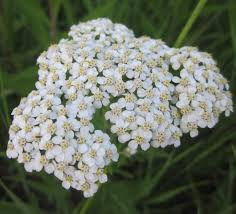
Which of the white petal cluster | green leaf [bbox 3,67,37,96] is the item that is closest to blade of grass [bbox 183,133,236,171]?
the white petal cluster

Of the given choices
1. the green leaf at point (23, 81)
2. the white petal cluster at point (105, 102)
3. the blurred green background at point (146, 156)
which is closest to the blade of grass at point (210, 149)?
the blurred green background at point (146, 156)

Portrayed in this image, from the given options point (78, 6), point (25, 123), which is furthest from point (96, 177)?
point (78, 6)

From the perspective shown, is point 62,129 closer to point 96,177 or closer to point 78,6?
point 96,177

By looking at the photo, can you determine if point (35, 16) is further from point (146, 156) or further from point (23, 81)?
point (146, 156)

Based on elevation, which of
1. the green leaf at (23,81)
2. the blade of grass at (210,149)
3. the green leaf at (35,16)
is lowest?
the blade of grass at (210,149)

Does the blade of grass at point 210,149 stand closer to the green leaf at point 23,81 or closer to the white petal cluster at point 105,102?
the white petal cluster at point 105,102
